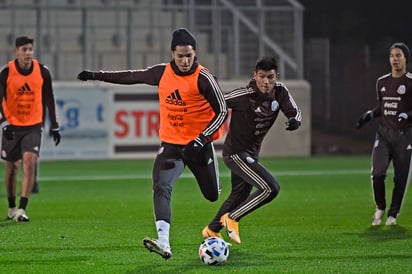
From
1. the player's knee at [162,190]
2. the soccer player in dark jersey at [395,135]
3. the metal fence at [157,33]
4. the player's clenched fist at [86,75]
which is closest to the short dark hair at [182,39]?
the player's clenched fist at [86,75]

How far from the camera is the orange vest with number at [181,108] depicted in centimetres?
1130

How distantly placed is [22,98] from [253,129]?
176 inches

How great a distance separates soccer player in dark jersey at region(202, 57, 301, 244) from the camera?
39.5 feet

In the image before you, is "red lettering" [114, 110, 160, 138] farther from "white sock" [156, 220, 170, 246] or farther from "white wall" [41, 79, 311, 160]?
"white sock" [156, 220, 170, 246]

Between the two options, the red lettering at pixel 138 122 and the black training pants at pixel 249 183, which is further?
the red lettering at pixel 138 122

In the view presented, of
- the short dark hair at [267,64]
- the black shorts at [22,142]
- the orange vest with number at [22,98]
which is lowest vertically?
the black shorts at [22,142]

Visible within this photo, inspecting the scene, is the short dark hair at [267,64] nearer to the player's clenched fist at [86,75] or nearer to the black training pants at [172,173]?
the black training pants at [172,173]

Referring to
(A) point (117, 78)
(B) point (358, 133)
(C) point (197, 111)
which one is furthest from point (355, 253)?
(B) point (358, 133)

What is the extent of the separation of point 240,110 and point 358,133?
22844 mm

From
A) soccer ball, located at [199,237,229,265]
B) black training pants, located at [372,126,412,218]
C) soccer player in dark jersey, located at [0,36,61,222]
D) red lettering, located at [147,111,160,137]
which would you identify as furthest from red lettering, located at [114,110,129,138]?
soccer ball, located at [199,237,229,265]

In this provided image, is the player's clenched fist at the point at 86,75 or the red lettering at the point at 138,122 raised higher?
the player's clenched fist at the point at 86,75

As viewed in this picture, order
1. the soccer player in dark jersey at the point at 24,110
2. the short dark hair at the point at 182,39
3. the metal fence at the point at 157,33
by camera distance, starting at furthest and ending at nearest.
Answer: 1. the metal fence at the point at 157,33
2. the soccer player in dark jersey at the point at 24,110
3. the short dark hair at the point at 182,39

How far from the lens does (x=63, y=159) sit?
2964cm

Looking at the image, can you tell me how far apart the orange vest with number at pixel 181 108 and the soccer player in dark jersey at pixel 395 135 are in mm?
3876
